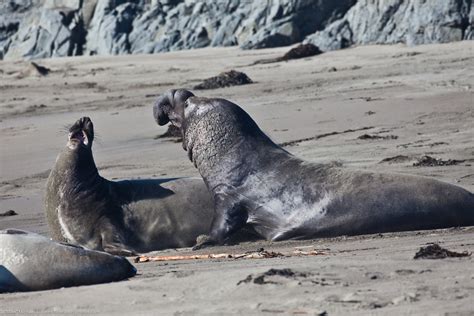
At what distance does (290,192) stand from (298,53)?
45.6 feet

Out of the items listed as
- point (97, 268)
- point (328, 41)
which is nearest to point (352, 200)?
point (97, 268)

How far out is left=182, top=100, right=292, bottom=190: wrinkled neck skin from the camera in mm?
9141

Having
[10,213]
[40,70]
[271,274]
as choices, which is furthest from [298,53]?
[271,274]

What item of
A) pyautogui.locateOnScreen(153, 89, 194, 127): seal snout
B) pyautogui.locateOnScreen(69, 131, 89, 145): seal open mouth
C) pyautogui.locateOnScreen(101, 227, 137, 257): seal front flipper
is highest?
pyautogui.locateOnScreen(153, 89, 194, 127): seal snout

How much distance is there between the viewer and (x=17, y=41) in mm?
33594

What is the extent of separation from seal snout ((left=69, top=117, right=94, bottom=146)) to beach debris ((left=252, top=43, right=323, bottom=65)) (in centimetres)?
1313

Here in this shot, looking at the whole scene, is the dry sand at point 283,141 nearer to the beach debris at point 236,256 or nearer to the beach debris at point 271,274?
the beach debris at point 271,274

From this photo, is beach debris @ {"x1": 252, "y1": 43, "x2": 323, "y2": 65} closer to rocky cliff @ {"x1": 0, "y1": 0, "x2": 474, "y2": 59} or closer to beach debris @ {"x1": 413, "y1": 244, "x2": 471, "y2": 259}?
rocky cliff @ {"x1": 0, "y1": 0, "x2": 474, "y2": 59}

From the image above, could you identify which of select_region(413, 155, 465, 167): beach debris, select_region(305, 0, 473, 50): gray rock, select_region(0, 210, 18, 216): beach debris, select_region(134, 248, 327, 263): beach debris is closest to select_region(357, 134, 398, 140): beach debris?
select_region(413, 155, 465, 167): beach debris

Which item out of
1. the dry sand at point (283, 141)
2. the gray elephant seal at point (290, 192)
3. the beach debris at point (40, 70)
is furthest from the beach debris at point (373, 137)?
the beach debris at point (40, 70)

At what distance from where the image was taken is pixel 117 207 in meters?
9.34

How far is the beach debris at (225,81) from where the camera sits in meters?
19.1

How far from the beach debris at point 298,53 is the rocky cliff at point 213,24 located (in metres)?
1.09

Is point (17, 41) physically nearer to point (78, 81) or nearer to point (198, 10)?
point (198, 10)
